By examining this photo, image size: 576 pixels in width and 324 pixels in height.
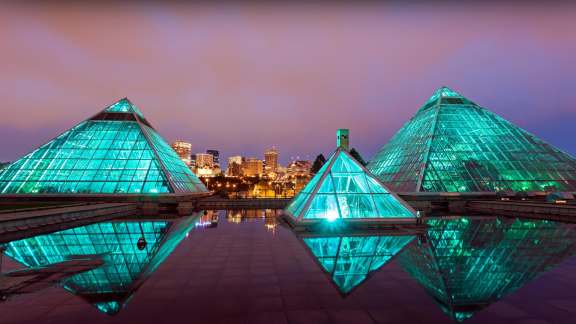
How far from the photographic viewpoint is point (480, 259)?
12562mm

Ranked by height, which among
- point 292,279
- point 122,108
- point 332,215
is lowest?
point 332,215

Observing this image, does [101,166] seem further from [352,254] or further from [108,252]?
[352,254]

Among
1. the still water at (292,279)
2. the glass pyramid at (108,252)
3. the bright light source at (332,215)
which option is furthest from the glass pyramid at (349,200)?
the glass pyramid at (108,252)

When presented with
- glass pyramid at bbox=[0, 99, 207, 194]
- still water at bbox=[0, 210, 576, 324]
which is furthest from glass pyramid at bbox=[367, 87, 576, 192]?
glass pyramid at bbox=[0, 99, 207, 194]

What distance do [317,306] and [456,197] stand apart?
35.2m

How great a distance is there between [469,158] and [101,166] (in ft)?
165

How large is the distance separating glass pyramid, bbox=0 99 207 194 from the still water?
2117cm

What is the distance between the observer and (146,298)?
27.9ft

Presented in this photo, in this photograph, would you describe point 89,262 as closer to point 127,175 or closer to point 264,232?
point 264,232

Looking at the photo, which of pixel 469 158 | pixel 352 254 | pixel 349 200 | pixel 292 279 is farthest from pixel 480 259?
pixel 469 158

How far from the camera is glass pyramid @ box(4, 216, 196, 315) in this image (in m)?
9.16

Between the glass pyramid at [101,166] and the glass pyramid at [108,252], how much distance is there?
16.9 meters

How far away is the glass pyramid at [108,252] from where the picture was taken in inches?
361

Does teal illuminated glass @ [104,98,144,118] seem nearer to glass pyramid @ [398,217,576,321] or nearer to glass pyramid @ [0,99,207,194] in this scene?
glass pyramid @ [0,99,207,194]
